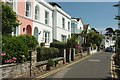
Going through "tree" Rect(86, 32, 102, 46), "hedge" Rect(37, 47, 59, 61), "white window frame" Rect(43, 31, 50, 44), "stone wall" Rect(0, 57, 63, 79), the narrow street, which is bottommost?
the narrow street

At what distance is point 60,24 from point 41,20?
9901mm

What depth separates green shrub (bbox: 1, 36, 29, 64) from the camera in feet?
44.3

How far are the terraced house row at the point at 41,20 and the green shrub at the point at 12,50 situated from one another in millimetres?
12013

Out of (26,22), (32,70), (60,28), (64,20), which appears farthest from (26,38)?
(64,20)

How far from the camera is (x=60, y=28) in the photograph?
4478 cm

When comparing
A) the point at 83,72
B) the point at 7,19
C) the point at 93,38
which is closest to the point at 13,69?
the point at 83,72

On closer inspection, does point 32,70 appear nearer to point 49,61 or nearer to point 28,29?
point 49,61

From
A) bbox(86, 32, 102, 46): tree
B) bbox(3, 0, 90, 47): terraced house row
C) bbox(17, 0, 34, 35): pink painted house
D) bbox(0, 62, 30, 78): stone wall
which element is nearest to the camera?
bbox(0, 62, 30, 78): stone wall

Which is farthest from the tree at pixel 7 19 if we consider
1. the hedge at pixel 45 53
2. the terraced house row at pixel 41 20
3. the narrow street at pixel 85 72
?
the narrow street at pixel 85 72

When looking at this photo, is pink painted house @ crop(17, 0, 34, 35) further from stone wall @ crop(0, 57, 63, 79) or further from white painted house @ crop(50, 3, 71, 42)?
stone wall @ crop(0, 57, 63, 79)

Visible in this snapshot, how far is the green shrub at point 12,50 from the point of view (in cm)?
1352

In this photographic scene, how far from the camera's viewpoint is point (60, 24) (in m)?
45.2

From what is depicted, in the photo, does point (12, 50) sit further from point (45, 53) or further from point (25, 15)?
point (25, 15)

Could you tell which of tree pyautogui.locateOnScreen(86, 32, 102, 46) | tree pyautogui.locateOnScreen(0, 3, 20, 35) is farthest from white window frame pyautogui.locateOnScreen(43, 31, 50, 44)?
tree pyautogui.locateOnScreen(86, 32, 102, 46)
